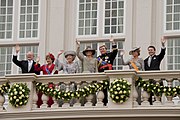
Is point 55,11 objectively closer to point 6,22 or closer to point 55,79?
point 6,22

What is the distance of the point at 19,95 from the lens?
25781mm

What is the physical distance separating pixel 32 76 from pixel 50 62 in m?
0.79

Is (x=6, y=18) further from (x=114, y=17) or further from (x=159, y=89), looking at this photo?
(x=159, y=89)

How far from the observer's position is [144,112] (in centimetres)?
2489

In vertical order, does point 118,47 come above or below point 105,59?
above

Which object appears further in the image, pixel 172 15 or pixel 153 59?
pixel 172 15

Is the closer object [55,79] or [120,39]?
[55,79]

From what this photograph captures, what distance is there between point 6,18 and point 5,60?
1.51m

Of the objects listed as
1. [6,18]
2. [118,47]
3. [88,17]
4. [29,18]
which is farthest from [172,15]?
[6,18]

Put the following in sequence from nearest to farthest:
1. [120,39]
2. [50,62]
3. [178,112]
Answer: [178,112] → [50,62] → [120,39]

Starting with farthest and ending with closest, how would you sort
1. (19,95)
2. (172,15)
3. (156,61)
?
(172,15)
(19,95)
(156,61)

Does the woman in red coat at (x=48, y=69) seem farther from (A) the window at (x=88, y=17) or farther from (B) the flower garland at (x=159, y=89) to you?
(A) the window at (x=88, y=17)

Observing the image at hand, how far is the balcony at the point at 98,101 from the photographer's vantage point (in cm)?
2491

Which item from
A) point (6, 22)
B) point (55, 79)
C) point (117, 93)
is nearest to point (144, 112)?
point (117, 93)
